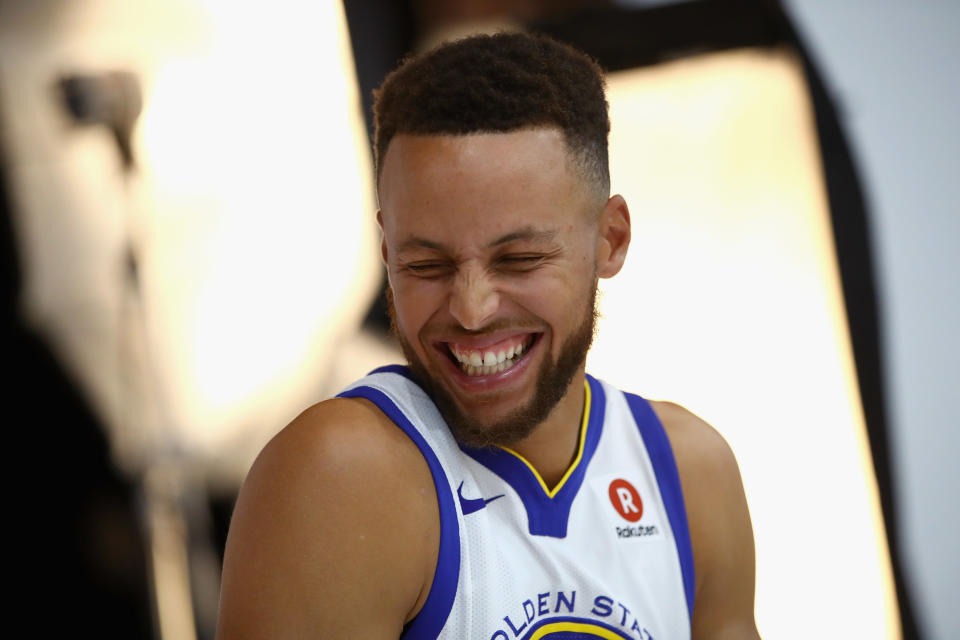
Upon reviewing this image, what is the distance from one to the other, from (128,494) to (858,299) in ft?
7.83

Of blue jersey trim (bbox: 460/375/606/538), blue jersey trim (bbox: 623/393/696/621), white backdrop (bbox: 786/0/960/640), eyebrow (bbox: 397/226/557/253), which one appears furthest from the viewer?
white backdrop (bbox: 786/0/960/640)

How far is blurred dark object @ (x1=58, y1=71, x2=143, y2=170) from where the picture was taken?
242cm

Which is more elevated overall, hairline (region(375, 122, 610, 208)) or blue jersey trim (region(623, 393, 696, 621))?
hairline (region(375, 122, 610, 208))

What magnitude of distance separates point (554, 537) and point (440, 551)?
18cm

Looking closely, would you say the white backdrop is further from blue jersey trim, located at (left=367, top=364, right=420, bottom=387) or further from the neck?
blue jersey trim, located at (left=367, top=364, right=420, bottom=387)

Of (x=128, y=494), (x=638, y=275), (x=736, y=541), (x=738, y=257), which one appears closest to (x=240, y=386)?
(x=128, y=494)

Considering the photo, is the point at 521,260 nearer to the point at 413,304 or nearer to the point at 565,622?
the point at 413,304

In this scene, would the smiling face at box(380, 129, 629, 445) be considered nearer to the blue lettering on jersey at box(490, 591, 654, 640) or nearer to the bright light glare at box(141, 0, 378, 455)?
the blue lettering on jersey at box(490, 591, 654, 640)

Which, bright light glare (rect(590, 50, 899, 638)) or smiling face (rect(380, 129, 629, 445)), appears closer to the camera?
smiling face (rect(380, 129, 629, 445))

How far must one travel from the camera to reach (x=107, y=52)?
9.55 ft

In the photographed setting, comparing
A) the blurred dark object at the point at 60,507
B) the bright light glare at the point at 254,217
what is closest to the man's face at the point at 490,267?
the bright light glare at the point at 254,217

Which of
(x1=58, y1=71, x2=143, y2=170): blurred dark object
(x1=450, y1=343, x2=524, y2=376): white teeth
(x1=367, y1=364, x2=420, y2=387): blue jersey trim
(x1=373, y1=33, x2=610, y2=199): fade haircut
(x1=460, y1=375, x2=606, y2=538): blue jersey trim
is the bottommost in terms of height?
(x1=460, y1=375, x2=606, y2=538): blue jersey trim

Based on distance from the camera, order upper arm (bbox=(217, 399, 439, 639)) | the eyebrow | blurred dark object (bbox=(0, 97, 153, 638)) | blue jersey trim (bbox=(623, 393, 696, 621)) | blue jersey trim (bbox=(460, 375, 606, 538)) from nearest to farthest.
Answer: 1. upper arm (bbox=(217, 399, 439, 639))
2. the eyebrow
3. blue jersey trim (bbox=(460, 375, 606, 538))
4. blue jersey trim (bbox=(623, 393, 696, 621))
5. blurred dark object (bbox=(0, 97, 153, 638))

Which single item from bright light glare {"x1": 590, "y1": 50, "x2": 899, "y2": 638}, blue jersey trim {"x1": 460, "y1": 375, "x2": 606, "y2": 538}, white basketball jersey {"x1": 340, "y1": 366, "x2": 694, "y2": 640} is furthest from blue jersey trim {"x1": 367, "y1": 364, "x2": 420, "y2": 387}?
bright light glare {"x1": 590, "y1": 50, "x2": 899, "y2": 638}
